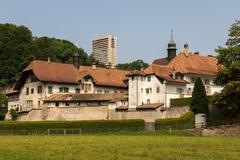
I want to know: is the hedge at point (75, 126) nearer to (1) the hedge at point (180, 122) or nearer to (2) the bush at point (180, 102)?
(1) the hedge at point (180, 122)

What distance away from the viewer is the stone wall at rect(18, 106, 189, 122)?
78375 millimetres

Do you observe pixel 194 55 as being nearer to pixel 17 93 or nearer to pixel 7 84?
pixel 17 93

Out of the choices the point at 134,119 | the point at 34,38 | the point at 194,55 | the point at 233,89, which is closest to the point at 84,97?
the point at 134,119

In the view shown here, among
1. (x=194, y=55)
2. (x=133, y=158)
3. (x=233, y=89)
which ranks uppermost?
(x=194, y=55)

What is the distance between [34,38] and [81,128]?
233ft

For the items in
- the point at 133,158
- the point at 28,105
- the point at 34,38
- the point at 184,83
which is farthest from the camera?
the point at 34,38

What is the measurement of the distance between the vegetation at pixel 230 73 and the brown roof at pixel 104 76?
3121cm

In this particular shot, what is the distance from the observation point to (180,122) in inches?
2813

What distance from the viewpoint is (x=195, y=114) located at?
238ft

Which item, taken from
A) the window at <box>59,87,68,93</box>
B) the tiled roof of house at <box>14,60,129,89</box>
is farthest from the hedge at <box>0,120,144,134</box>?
the window at <box>59,87,68,93</box>

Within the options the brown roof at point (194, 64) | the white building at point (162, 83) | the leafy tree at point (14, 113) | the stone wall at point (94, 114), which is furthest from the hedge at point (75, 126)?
the brown roof at point (194, 64)

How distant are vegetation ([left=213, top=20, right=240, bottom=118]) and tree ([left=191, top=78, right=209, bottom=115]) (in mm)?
4784

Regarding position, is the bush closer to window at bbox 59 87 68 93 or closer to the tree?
the tree

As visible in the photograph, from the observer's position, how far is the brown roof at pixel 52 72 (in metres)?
93.7
